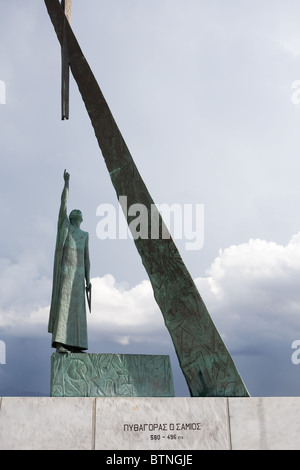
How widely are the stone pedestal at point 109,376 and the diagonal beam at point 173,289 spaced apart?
39 centimetres

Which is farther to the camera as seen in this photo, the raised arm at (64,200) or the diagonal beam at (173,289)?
the raised arm at (64,200)

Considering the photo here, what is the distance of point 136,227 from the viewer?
21.3ft

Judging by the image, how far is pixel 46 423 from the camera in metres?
4.83

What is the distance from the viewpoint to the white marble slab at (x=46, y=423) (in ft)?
15.6

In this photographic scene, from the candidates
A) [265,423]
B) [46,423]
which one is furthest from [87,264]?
[265,423]

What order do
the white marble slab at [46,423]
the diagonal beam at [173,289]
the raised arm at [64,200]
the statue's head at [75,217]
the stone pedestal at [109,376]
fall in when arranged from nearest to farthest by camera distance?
the white marble slab at [46,423]
the stone pedestal at [109,376]
the diagonal beam at [173,289]
the raised arm at [64,200]
the statue's head at [75,217]

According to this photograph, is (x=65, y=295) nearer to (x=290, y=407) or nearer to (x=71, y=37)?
(x=290, y=407)

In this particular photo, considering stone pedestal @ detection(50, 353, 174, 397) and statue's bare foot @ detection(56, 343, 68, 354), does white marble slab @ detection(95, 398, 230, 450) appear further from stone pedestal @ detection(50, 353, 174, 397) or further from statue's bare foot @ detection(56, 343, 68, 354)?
statue's bare foot @ detection(56, 343, 68, 354)

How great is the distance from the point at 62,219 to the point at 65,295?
115 centimetres

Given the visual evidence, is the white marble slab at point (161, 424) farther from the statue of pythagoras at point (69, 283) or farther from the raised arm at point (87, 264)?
the raised arm at point (87, 264)

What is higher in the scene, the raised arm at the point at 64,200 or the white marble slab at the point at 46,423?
the raised arm at the point at 64,200

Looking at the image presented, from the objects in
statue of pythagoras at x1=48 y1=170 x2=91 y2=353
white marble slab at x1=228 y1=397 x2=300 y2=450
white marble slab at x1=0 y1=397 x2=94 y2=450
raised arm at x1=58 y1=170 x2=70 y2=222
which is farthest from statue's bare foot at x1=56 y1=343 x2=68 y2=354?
white marble slab at x1=228 y1=397 x2=300 y2=450

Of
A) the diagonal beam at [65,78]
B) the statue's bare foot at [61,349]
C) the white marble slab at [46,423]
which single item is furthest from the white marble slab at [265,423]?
the diagonal beam at [65,78]
